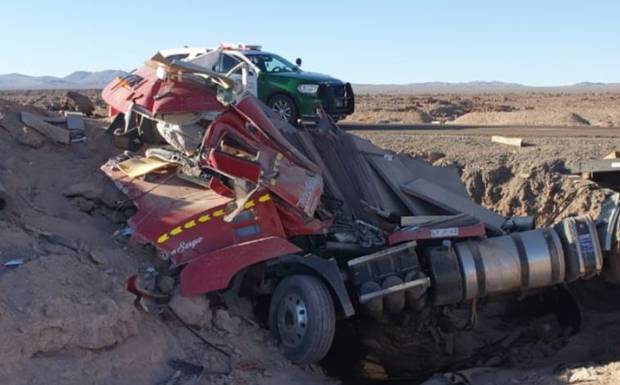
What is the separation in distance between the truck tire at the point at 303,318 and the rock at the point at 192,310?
69 cm

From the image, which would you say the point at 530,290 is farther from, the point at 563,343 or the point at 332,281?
the point at 332,281

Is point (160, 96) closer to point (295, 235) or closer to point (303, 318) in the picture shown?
point (295, 235)

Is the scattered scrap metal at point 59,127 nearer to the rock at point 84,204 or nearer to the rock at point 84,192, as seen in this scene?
the rock at point 84,192

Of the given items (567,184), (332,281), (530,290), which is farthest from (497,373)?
(567,184)

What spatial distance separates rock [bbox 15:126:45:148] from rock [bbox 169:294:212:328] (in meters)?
3.49

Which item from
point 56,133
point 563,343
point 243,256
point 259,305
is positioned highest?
point 56,133

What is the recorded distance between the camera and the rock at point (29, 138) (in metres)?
9.95

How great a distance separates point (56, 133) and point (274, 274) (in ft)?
12.6

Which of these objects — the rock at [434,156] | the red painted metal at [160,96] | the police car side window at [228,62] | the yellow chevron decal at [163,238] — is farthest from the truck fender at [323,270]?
the police car side window at [228,62]

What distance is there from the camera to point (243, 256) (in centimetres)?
777

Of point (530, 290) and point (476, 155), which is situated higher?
point (476, 155)

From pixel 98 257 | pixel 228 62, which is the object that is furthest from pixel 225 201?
pixel 228 62

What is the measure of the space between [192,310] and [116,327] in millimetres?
918

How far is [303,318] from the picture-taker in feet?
25.2
